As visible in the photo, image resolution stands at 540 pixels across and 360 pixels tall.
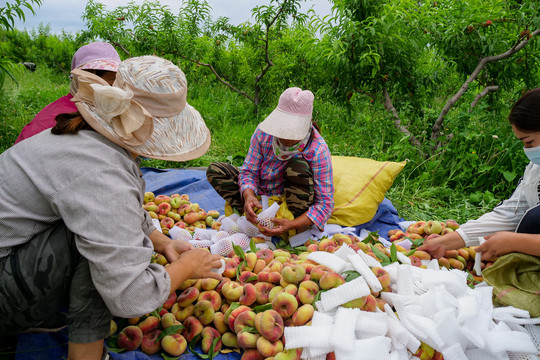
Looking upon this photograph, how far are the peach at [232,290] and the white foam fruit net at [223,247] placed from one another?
526 mm

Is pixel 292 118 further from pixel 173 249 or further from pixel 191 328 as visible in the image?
pixel 191 328

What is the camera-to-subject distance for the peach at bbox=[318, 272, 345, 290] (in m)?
1.41

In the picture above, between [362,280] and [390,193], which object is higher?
[362,280]

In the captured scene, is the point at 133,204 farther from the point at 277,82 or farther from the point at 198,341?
the point at 277,82

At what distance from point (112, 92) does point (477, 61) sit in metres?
3.73

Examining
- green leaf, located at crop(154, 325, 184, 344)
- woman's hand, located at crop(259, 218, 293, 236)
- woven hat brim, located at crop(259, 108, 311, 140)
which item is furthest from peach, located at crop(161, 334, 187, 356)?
woven hat brim, located at crop(259, 108, 311, 140)

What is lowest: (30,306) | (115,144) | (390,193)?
(390,193)

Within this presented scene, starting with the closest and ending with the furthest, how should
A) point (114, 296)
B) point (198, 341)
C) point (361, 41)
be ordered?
point (114, 296) → point (198, 341) → point (361, 41)

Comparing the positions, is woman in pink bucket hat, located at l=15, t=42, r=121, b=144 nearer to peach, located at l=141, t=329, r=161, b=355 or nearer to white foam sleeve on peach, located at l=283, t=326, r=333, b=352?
peach, located at l=141, t=329, r=161, b=355

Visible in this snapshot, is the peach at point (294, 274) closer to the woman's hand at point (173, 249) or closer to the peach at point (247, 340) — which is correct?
the peach at point (247, 340)

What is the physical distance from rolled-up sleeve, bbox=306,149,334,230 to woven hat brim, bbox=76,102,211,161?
95 centimetres

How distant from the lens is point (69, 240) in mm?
1161

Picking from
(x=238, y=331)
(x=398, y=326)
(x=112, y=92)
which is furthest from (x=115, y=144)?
(x=398, y=326)

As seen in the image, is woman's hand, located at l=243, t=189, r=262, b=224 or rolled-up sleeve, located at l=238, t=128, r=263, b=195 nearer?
woman's hand, located at l=243, t=189, r=262, b=224
